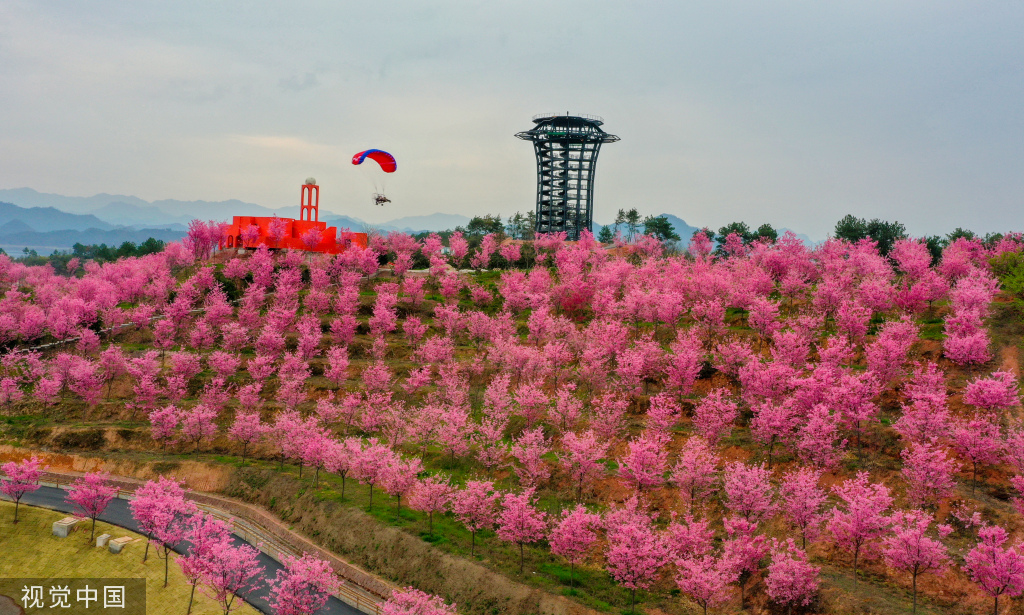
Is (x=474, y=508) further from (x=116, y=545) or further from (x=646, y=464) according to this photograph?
(x=116, y=545)

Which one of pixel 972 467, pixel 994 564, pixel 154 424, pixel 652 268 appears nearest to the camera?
pixel 994 564

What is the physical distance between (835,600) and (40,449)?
66.3m

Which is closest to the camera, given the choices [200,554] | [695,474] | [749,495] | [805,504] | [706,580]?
[706,580]

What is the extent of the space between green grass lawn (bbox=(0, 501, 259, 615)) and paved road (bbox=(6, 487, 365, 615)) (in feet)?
2.36

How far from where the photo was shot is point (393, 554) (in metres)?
40.0

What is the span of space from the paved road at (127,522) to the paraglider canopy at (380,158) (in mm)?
54717

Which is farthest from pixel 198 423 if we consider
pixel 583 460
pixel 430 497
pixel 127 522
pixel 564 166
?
pixel 564 166

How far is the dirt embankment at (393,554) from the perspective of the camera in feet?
112

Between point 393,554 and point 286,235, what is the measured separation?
230ft

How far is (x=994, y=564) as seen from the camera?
27562 millimetres

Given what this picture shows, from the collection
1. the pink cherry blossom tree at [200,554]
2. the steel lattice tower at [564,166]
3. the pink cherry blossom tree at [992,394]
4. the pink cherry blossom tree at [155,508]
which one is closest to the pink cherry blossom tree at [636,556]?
the pink cherry blossom tree at [200,554]

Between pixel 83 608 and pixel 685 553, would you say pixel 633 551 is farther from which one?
pixel 83 608

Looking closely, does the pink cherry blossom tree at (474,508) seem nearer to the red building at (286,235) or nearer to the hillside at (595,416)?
the hillside at (595,416)

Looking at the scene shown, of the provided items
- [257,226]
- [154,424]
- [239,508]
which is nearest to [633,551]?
[239,508]
